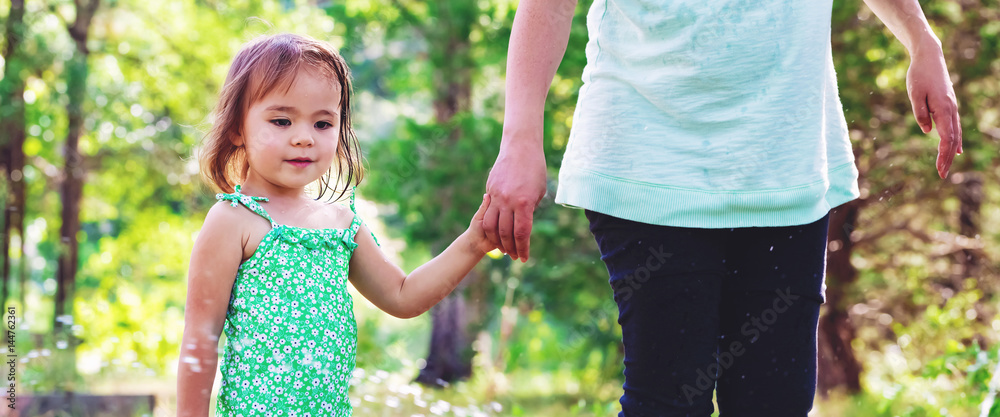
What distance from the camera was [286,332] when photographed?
4.79ft

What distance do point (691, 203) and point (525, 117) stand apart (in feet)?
1.02

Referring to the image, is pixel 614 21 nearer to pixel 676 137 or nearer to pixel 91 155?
pixel 676 137

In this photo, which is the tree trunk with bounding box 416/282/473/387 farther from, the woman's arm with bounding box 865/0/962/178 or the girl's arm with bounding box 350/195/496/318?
the woman's arm with bounding box 865/0/962/178


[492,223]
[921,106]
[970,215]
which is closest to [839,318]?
[970,215]

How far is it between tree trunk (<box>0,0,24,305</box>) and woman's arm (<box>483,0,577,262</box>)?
536 cm

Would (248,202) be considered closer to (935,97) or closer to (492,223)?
(492,223)

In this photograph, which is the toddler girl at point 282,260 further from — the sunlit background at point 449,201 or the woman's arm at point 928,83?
the sunlit background at point 449,201

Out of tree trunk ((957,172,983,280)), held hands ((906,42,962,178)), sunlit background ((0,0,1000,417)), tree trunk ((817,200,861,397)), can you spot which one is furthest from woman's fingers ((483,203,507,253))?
tree trunk ((957,172,983,280))

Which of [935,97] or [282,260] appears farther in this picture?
[935,97]

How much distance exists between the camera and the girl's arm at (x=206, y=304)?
1.43 m

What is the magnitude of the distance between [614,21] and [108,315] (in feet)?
19.6

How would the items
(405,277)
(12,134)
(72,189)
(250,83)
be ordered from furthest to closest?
(72,189) < (12,134) < (405,277) < (250,83)

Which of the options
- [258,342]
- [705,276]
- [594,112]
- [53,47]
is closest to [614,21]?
→ [594,112]

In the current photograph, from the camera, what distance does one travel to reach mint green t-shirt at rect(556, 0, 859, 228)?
1.36 meters
